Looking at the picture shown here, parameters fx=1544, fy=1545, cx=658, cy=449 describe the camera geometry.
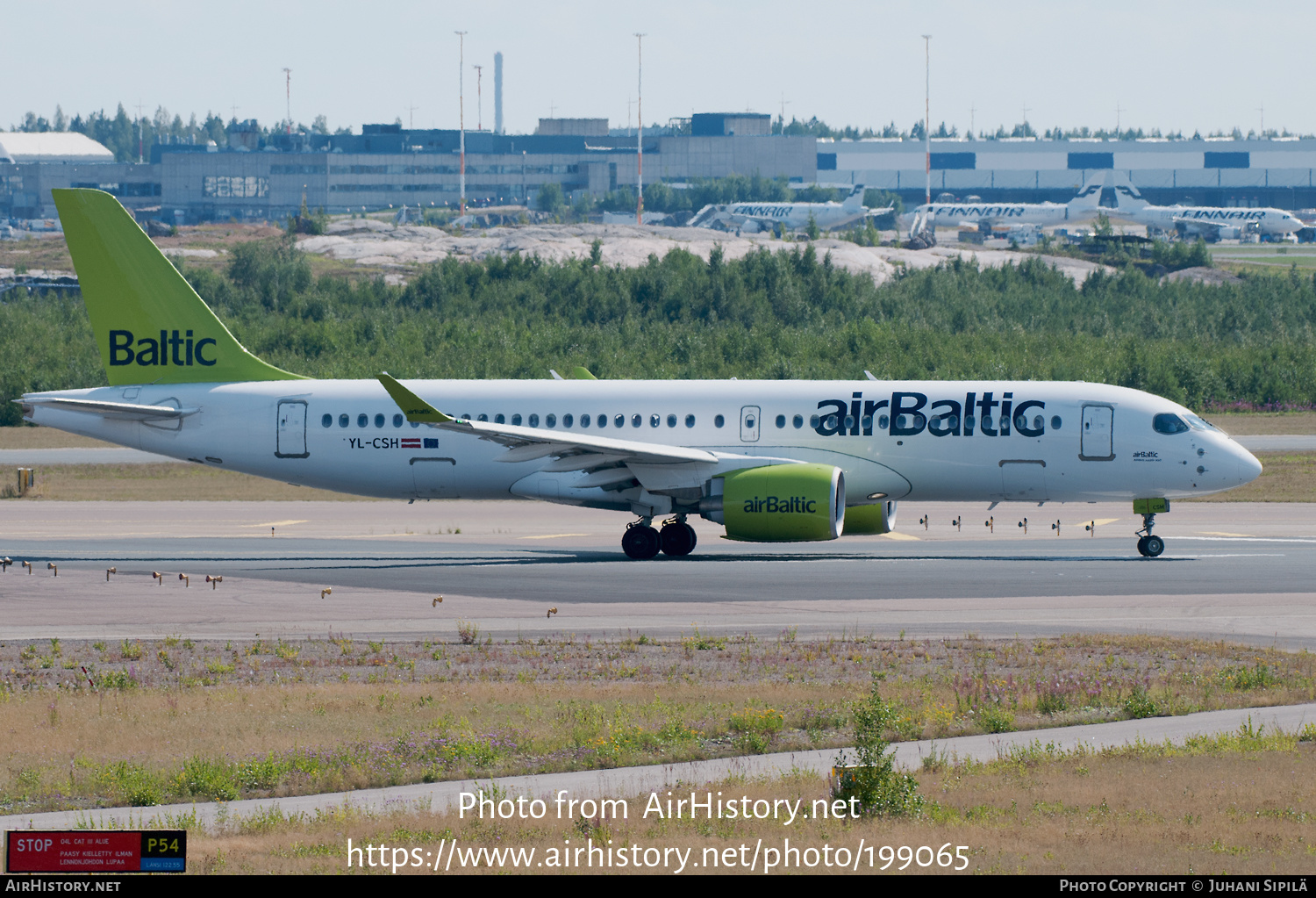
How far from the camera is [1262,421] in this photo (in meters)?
70.7

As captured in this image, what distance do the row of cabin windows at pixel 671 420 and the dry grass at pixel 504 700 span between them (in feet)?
41.4

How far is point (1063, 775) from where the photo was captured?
17062 mm

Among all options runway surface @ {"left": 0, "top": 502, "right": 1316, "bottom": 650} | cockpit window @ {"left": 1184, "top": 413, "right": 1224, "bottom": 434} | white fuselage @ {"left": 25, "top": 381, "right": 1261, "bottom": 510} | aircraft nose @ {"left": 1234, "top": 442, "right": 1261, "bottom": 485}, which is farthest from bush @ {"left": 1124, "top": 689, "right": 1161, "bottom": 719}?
cockpit window @ {"left": 1184, "top": 413, "right": 1224, "bottom": 434}

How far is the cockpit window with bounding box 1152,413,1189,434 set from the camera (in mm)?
38094

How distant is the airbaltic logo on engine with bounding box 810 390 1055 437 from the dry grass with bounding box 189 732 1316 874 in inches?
846

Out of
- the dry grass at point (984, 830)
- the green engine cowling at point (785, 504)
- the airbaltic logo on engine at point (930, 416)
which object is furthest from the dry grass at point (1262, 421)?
the dry grass at point (984, 830)

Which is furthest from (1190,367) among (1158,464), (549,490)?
(549,490)

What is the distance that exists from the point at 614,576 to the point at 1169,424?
14.4 metres

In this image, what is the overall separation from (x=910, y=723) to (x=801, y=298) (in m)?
80.8

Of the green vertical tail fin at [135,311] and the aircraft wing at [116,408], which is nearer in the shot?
the aircraft wing at [116,408]

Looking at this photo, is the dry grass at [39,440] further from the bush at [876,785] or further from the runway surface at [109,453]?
the bush at [876,785]

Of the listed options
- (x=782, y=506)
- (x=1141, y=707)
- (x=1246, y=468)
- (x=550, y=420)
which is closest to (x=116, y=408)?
(x=550, y=420)

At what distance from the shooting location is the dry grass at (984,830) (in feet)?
44.4
